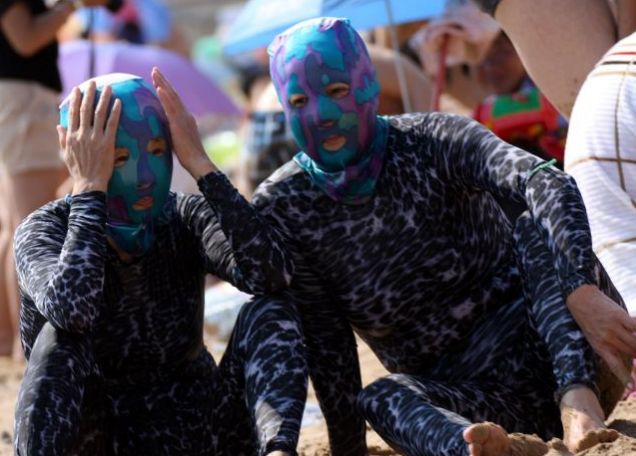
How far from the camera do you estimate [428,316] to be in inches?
157

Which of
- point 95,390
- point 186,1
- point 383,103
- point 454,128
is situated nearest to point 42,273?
point 95,390

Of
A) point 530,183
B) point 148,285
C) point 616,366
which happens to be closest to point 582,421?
point 616,366

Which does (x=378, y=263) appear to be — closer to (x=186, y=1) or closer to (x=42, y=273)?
(x=42, y=273)

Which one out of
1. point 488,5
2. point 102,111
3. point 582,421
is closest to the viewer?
point 582,421

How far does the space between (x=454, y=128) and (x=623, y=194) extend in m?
0.60

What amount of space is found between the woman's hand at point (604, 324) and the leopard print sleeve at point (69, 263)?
50.6 inches

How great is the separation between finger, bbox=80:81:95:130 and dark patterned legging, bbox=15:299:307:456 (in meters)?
0.60

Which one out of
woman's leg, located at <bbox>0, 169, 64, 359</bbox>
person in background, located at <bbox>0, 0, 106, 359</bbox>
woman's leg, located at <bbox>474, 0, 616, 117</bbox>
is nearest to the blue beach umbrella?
person in background, located at <bbox>0, 0, 106, 359</bbox>

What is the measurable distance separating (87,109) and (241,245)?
598 millimetres

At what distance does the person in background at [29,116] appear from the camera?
686 centimetres

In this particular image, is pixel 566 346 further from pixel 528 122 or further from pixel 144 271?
pixel 528 122

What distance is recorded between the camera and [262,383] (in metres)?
3.65

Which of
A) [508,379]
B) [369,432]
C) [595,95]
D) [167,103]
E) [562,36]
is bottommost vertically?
[369,432]

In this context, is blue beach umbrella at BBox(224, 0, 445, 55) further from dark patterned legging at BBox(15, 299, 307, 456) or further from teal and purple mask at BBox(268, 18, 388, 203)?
dark patterned legging at BBox(15, 299, 307, 456)
